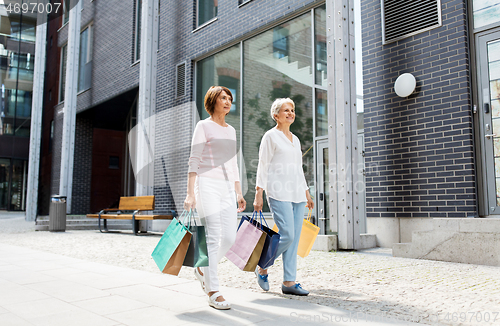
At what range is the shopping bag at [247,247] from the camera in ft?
11.0

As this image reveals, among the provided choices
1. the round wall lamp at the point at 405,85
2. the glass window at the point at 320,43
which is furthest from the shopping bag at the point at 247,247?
the glass window at the point at 320,43

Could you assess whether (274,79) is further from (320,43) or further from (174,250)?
(174,250)

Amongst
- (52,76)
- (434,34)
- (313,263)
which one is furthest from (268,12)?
(52,76)

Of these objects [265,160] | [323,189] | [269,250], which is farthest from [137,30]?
[269,250]

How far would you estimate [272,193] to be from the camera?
3535mm

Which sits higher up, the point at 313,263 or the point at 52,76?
the point at 52,76

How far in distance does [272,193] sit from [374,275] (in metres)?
1.71

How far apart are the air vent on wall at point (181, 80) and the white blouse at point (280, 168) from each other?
8287mm

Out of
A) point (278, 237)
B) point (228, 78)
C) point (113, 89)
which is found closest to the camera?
point (278, 237)

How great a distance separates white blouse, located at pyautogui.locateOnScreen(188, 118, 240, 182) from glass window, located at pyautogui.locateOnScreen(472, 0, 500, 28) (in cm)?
487

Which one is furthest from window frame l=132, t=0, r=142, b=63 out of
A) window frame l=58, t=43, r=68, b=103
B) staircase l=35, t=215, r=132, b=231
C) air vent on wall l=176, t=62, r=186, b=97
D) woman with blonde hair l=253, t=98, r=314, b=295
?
woman with blonde hair l=253, t=98, r=314, b=295

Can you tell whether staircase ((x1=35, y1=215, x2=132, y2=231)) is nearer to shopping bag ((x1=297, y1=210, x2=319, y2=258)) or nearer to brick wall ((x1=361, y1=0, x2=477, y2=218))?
brick wall ((x1=361, y1=0, x2=477, y2=218))

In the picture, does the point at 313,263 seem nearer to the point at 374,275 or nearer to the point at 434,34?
the point at 374,275

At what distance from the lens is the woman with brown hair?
3.10 m
